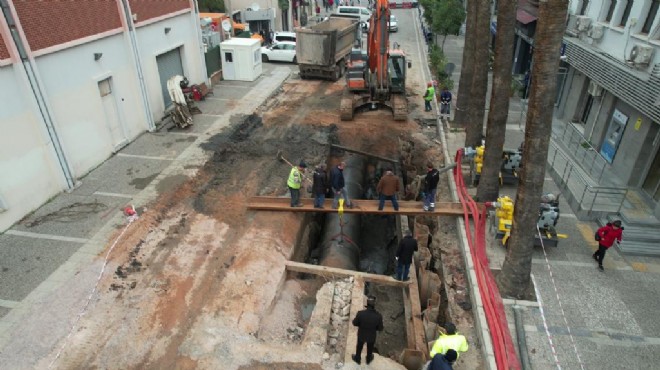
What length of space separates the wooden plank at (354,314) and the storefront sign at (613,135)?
1107 centimetres

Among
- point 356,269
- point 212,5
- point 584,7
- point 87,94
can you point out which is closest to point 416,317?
point 356,269

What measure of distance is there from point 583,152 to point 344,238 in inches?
424

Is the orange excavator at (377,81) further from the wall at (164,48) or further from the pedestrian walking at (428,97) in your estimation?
the wall at (164,48)

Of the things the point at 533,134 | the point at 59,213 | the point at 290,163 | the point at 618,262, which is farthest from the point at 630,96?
the point at 59,213

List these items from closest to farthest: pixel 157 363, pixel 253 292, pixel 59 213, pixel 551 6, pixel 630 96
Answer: pixel 551 6
pixel 157 363
pixel 253 292
pixel 59 213
pixel 630 96

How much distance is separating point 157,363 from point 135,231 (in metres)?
4.77

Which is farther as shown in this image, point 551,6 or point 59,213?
point 59,213

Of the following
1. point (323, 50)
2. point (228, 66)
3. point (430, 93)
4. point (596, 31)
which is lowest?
point (430, 93)

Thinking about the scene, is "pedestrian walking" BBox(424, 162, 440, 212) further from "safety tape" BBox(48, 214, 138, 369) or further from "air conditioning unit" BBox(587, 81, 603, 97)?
"air conditioning unit" BBox(587, 81, 603, 97)

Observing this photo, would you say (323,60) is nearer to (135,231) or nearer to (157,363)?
(135,231)

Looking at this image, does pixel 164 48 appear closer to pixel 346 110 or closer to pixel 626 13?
pixel 346 110

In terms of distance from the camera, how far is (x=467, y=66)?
1833 centimetres

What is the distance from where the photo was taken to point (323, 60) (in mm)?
25266

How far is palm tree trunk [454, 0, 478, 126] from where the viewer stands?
17814 mm
